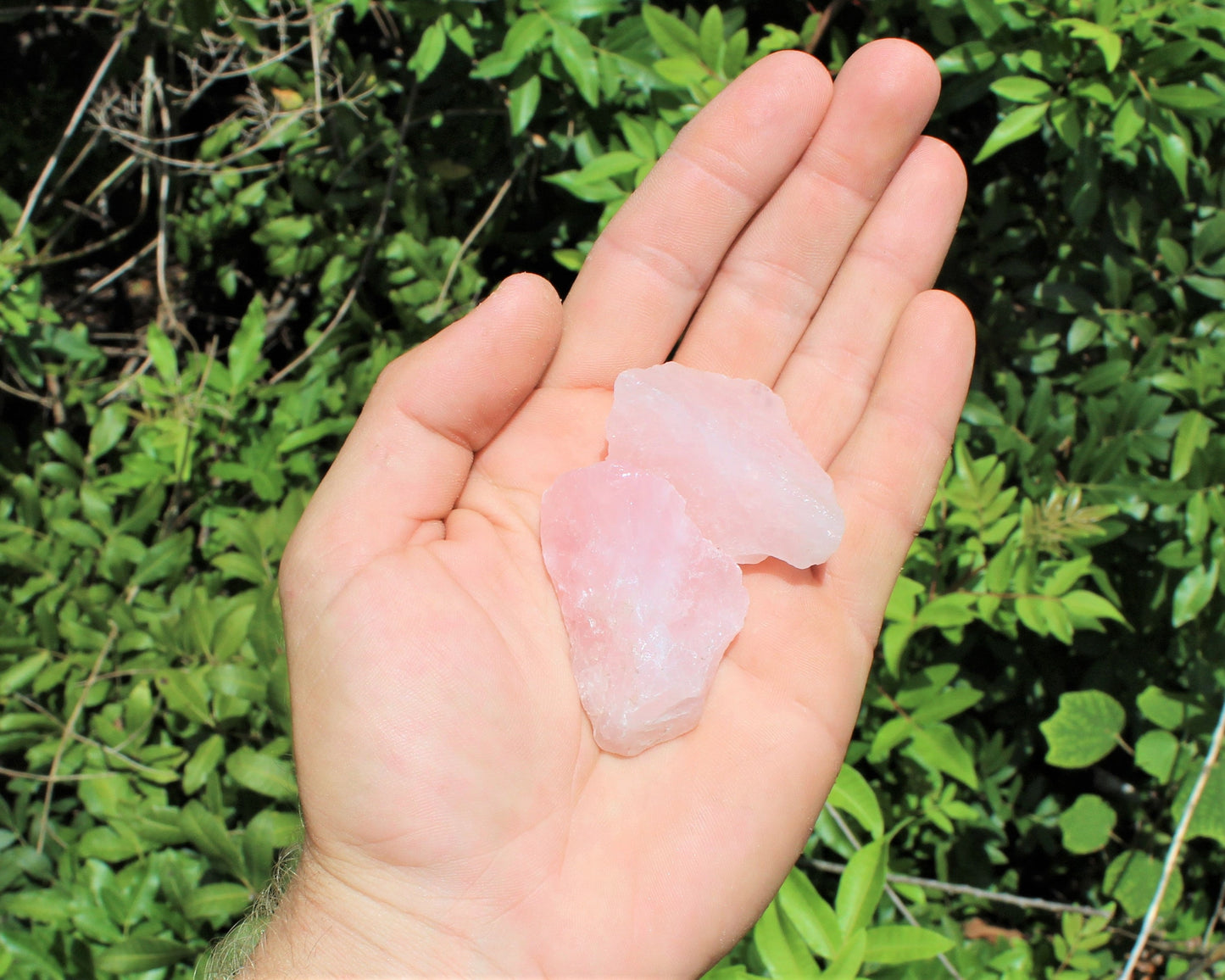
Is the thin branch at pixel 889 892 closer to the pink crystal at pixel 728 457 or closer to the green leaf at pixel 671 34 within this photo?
the pink crystal at pixel 728 457

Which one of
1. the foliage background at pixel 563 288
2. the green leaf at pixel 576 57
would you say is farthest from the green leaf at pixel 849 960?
the green leaf at pixel 576 57

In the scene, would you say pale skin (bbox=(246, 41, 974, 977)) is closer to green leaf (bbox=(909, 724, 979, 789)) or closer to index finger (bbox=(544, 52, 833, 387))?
index finger (bbox=(544, 52, 833, 387))

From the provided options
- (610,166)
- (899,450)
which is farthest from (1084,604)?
(610,166)

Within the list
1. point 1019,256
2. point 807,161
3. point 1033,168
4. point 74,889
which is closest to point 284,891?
point 74,889

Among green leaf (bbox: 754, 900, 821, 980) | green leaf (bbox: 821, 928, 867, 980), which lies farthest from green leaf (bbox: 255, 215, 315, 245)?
green leaf (bbox: 821, 928, 867, 980)

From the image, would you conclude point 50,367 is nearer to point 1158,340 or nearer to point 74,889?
point 74,889

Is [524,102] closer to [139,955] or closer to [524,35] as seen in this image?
[524,35]
